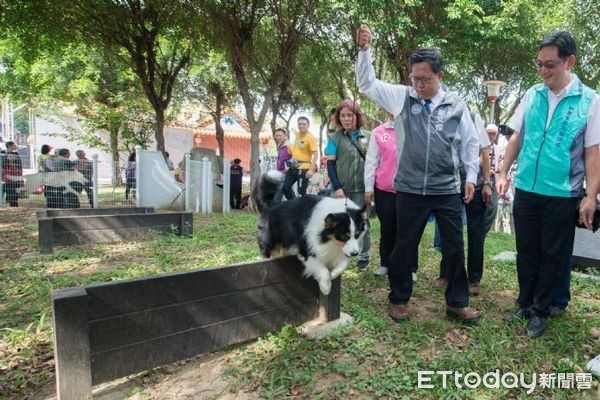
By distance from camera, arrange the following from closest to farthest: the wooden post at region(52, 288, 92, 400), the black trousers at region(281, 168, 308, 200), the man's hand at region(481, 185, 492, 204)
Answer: the wooden post at region(52, 288, 92, 400)
the man's hand at region(481, 185, 492, 204)
the black trousers at region(281, 168, 308, 200)

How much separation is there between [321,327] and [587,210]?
1.95 m

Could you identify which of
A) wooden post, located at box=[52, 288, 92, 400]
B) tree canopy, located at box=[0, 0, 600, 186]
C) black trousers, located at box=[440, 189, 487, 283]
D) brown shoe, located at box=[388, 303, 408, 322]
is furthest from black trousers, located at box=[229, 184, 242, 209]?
wooden post, located at box=[52, 288, 92, 400]

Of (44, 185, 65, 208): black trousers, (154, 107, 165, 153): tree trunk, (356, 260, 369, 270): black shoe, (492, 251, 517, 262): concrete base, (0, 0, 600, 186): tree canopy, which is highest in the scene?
(0, 0, 600, 186): tree canopy

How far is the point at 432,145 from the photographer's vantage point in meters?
2.83

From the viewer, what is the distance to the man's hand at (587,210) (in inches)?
104

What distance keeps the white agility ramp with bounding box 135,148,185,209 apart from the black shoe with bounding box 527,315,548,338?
862 cm

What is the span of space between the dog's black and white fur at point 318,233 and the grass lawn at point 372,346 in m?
0.47

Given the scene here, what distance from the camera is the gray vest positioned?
2.84 metres

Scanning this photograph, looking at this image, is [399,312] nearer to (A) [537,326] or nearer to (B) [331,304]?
(B) [331,304]

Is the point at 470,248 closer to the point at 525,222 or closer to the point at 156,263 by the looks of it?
the point at 525,222

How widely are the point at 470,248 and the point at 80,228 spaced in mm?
4812

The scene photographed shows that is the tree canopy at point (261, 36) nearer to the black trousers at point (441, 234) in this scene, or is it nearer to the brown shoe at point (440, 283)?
the brown shoe at point (440, 283)

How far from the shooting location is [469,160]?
9.96ft

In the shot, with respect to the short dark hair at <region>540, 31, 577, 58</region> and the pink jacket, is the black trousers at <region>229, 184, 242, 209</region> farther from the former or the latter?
the short dark hair at <region>540, 31, 577, 58</region>
